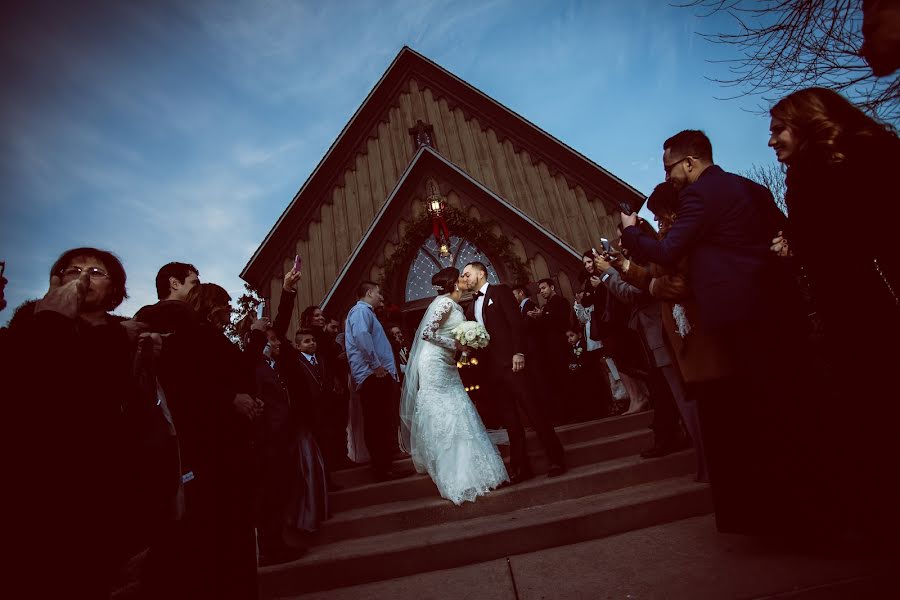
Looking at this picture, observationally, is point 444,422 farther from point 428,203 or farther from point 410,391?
point 428,203

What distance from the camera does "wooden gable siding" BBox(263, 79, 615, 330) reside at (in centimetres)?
993

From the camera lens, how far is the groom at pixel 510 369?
4.39m

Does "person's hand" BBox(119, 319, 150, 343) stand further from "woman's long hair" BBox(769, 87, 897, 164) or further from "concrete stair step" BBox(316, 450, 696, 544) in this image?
"woman's long hair" BBox(769, 87, 897, 164)

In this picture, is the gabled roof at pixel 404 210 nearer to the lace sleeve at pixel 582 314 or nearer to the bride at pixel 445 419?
the lace sleeve at pixel 582 314

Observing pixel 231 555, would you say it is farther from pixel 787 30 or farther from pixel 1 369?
pixel 787 30

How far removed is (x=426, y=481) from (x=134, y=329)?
3.38 metres

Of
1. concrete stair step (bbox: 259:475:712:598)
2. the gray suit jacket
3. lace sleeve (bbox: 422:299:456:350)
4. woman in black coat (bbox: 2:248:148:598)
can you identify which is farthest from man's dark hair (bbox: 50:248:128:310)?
the gray suit jacket

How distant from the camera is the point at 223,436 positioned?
2.65m

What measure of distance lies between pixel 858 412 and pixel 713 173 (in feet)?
4.66

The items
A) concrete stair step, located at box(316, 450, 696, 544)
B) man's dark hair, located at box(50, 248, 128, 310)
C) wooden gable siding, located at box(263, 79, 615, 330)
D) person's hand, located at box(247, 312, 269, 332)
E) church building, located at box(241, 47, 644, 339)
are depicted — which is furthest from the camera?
wooden gable siding, located at box(263, 79, 615, 330)

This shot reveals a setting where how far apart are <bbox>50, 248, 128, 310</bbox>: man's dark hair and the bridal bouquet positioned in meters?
2.91

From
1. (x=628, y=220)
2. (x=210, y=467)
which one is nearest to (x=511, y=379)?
(x=628, y=220)

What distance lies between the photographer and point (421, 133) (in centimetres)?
1134

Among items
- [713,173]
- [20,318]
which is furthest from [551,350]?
[20,318]
